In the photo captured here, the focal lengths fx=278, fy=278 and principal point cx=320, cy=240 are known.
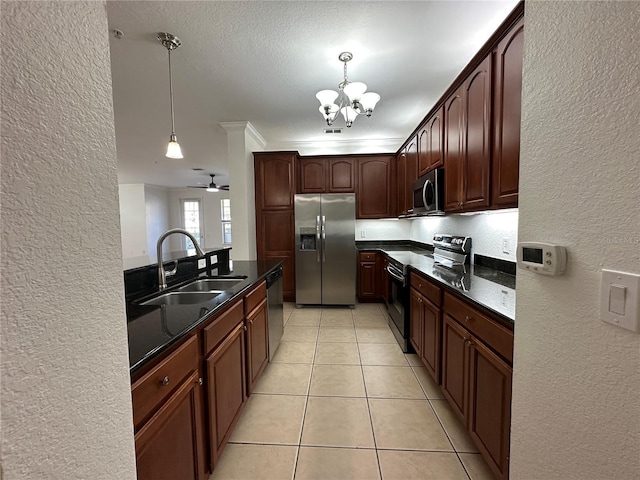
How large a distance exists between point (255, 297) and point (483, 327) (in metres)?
1.41

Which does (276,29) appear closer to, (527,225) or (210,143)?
(527,225)

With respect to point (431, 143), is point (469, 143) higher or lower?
lower

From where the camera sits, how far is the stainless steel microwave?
99.0 inches

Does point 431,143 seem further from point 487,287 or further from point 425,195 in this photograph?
point 487,287

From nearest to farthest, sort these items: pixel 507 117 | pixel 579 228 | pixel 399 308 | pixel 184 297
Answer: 1. pixel 579 228
2. pixel 507 117
3. pixel 184 297
4. pixel 399 308

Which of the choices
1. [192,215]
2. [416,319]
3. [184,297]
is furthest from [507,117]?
[192,215]

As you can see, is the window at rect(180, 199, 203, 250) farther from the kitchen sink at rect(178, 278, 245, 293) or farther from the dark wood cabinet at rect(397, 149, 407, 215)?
the kitchen sink at rect(178, 278, 245, 293)

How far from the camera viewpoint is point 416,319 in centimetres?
244

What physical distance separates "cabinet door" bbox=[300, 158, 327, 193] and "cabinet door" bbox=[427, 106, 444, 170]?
6.20ft

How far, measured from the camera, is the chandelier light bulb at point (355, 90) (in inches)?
90.0

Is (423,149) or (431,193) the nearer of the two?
(431,193)

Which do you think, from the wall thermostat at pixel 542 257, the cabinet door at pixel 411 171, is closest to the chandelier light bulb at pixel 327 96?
the cabinet door at pixel 411 171

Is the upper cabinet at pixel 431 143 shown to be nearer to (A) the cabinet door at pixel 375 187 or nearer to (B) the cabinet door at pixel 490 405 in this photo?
(A) the cabinet door at pixel 375 187

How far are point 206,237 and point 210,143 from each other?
17.6ft
